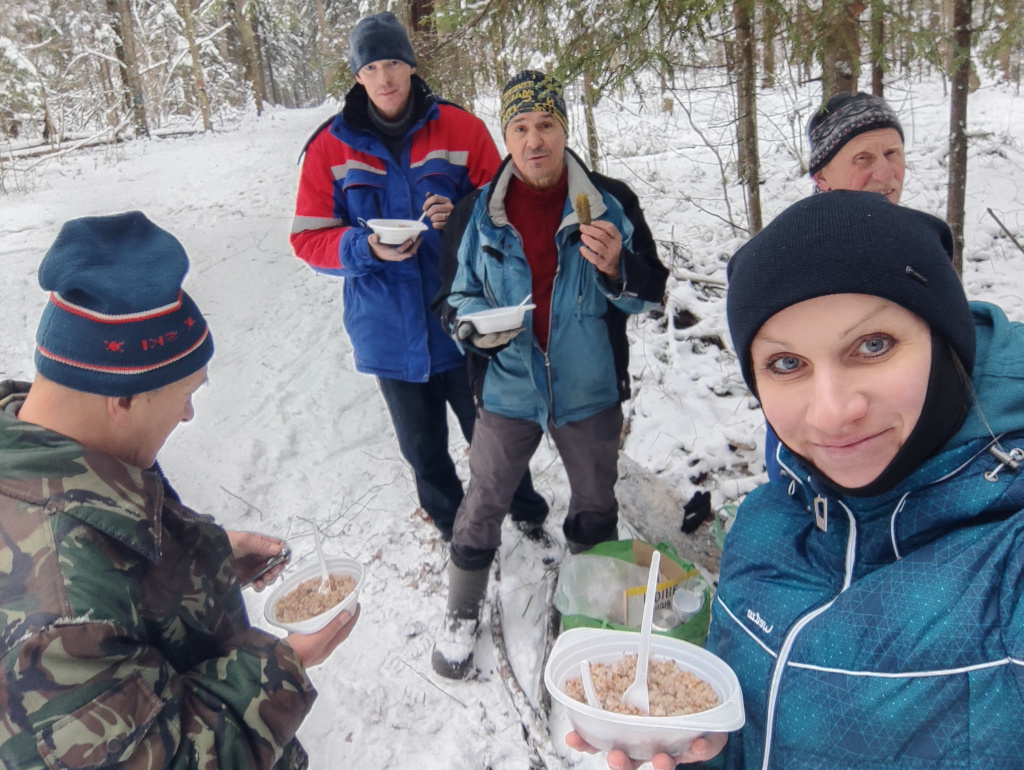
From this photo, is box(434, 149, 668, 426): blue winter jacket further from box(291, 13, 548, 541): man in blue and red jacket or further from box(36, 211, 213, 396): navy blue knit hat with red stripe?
box(36, 211, 213, 396): navy blue knit hat with red stripe

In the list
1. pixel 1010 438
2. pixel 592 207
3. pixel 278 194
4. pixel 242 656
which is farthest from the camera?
pixel 278 194

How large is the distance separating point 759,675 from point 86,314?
171cm

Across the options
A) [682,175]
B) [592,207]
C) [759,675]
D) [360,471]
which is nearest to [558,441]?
[592,207]

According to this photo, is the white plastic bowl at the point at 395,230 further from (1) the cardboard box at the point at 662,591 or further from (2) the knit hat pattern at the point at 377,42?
(1) the cardboard box at the point at 662,591

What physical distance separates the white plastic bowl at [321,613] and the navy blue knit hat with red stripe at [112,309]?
2.73ft

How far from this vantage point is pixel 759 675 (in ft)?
4.47

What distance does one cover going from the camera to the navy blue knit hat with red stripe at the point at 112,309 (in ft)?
4.31

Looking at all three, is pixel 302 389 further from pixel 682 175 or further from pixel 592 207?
pixel 682 175

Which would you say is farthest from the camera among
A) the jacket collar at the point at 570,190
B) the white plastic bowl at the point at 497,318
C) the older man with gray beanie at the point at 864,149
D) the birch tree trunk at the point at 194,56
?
the birch tree trunk at the point at 194,56

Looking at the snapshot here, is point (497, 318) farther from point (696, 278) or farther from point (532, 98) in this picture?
point (696, 278)

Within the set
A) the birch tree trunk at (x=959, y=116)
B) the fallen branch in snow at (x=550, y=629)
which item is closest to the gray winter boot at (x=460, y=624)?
the fallen branch in snow at (x=550, y=629)

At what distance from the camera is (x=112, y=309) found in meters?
1.35

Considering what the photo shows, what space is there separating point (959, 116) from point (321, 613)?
4935 millimetres

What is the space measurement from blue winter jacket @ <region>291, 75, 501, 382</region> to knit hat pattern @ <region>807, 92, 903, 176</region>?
57.8 inches
